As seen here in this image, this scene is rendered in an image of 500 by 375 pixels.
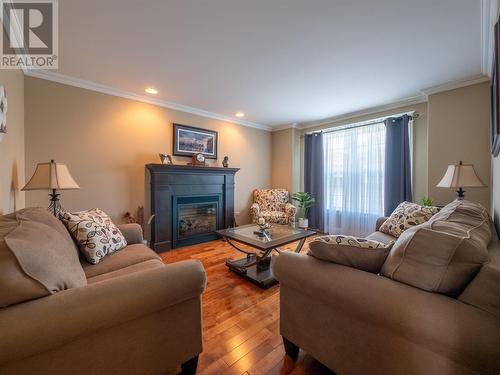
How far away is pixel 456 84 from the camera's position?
9.00ft

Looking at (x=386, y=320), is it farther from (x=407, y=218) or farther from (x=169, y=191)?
(x=169, y=191)

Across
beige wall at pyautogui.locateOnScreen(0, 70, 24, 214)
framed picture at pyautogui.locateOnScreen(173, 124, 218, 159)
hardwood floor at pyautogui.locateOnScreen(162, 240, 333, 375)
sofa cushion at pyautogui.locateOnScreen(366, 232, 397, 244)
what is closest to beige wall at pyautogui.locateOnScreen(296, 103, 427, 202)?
sofa cushion at pyautogui.locateOnScreen(366, 232, 397, 244)

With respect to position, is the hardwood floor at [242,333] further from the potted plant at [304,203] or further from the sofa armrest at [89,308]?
the potted plant at [304,203]

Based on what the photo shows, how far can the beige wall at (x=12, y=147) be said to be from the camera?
70.3 inches

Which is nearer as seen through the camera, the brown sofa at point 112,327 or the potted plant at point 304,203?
the brown sofa at point 112,327

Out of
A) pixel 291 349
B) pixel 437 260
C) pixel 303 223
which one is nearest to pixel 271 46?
pixel 437 260

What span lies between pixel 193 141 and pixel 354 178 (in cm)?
298

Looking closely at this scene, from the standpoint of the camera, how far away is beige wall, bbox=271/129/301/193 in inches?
187

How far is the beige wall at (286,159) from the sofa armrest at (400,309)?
12.2 ft

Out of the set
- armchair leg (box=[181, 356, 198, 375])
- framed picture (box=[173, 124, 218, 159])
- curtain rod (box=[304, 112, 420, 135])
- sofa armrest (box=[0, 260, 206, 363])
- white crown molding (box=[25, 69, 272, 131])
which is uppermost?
white crown molding (box=[25, 69, 272, 131])

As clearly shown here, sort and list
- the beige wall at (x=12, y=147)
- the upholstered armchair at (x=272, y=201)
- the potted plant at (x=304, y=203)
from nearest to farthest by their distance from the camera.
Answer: the beige wall at (x=12, y=147) < the upholstered armchair at (x=272, y=201) < the potted plant at (x=304, y=203)

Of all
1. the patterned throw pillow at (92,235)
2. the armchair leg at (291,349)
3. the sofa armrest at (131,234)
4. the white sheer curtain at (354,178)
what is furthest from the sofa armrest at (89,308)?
the white sheer curtain at (354,178)

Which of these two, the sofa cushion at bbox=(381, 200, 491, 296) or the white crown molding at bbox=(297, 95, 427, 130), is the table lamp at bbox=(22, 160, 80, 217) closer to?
the sofa cushion at bbox=(381, 200, 491, 296)

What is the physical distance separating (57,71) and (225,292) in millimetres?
3130
